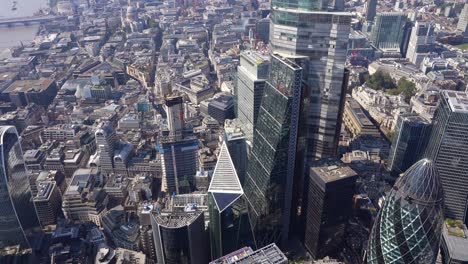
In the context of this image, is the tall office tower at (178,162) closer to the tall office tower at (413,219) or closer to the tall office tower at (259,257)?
the tall office tower at (259,257)

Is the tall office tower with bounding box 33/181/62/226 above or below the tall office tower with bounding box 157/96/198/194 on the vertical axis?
below

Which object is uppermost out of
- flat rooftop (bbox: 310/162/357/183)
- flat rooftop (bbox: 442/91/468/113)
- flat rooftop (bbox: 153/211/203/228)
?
flat rooftop (bbox: 442/91/468/113)

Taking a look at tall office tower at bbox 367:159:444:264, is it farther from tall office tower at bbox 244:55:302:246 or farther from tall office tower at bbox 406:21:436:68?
tall office tower at bbox 406:21:436:68

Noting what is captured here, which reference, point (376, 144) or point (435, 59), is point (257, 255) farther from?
point (435, 59)

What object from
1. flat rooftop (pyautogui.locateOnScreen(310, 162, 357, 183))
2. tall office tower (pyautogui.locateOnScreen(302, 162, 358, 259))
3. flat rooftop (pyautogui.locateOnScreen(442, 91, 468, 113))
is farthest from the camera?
flat rooftop (pyautogui.locateOnScreen(442, 91, 468, 113))

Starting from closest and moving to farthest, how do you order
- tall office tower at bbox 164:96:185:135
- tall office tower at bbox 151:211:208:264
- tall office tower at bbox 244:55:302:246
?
tall office tower at bbox 151:211:208:264, tall office tower at bbox 244:55:302:246, tall office tower at bbox 164:96:185:135

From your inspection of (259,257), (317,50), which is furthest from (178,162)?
(317,50)

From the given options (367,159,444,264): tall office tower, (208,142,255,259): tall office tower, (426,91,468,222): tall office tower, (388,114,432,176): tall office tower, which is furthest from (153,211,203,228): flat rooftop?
(388,114,432,176): tall office tower

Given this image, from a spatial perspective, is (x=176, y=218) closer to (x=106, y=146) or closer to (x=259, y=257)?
(x=259, y=257)
